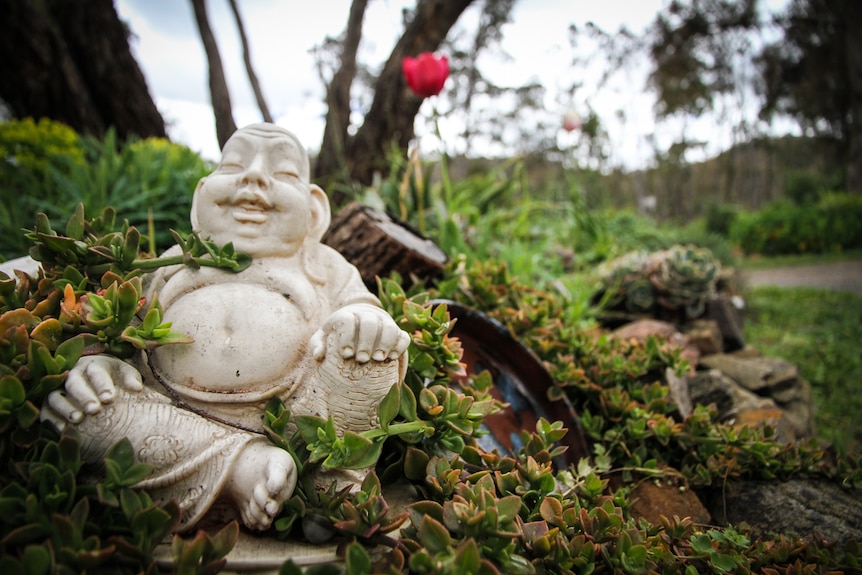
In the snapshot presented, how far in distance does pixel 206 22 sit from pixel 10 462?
5.27m

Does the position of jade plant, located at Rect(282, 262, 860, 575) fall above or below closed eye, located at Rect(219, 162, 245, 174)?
below

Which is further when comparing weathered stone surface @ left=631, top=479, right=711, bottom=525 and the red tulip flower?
the red tulip flower

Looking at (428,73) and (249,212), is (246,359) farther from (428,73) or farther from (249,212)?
(428,73)

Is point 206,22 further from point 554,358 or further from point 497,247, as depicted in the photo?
point 554,358

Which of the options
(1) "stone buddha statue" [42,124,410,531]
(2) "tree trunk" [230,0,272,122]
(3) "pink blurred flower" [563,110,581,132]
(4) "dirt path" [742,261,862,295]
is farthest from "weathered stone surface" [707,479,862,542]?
(4) "dirt path" [742,261,862,295]

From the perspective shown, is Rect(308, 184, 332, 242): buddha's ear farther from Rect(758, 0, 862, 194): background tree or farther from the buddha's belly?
Rect(758, 0, 862, 194): background tree

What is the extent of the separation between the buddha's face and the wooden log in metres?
0.66

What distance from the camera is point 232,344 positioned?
120 cm

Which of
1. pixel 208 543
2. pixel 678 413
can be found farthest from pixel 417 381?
pixel 678 413

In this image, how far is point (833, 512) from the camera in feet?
5.10

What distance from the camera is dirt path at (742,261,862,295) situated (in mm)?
Answer: 7096

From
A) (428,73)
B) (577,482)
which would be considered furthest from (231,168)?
(428,73)

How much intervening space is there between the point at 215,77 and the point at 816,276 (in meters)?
8.75

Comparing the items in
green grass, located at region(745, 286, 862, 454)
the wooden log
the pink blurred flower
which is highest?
the pink blurred flower
